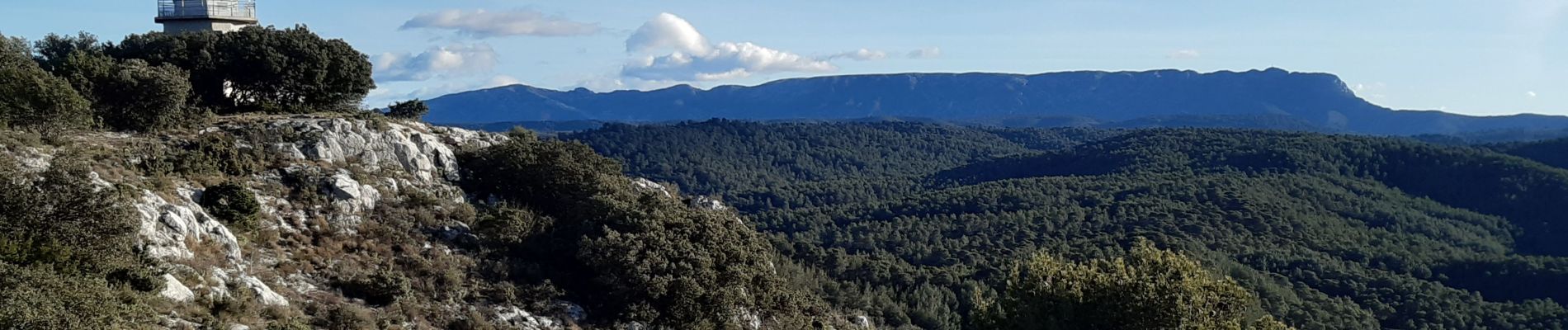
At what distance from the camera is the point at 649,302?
26094mm

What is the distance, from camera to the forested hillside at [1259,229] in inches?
3236

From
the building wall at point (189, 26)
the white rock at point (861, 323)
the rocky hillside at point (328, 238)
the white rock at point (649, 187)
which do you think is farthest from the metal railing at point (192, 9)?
the white rock at point (861, 323)

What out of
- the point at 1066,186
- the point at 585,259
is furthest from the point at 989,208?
the point at 585,259

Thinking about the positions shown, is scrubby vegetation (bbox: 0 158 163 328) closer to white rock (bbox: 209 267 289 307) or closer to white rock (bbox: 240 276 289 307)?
white rock (bbox: 209 267 289 307)

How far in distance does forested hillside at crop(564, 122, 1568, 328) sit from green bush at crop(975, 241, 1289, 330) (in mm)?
23168

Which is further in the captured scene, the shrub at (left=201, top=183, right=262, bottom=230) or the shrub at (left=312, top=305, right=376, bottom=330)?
the shrub at (left=201, top=183, right=262, bottom=230)

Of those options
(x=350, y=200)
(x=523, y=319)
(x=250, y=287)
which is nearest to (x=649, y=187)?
(x=350, y=200)

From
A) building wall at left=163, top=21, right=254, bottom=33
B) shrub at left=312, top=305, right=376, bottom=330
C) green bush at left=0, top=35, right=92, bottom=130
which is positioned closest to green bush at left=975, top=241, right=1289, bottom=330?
shrub at left=312, top=305, right=376, bottom=330

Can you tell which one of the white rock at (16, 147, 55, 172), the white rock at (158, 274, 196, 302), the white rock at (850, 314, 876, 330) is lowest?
the white rock at (850, 314, 876, 330)

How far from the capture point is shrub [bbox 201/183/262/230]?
72.6 ft

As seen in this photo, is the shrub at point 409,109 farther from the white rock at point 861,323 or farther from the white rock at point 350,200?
the white rock at point 861,323

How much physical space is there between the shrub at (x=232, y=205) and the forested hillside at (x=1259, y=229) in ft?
111

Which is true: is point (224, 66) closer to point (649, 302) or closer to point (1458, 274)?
point (649, 302)

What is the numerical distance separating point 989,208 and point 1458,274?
57.6m
